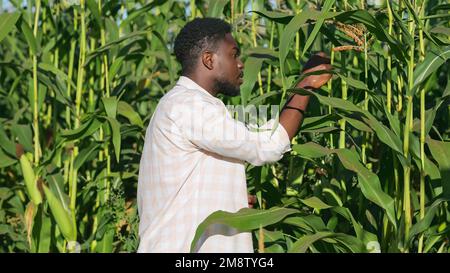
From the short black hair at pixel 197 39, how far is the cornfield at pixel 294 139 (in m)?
0.24

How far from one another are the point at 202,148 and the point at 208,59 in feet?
1.11

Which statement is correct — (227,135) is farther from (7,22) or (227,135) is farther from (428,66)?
(7,22)

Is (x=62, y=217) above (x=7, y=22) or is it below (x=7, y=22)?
below

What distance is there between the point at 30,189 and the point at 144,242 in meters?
1.12

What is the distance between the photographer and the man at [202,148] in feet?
9.84

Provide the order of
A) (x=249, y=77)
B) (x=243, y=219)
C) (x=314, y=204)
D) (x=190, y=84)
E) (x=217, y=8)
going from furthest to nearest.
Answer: (x=217, y=8) < (x=249, y=77) < (x=314, y=204) < (x=190, y=84) < (x=243, y=219)

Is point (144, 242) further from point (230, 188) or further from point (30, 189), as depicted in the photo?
point (30, 189)

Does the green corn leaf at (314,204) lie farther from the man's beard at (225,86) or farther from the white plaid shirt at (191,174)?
the man's beard at (225,86)

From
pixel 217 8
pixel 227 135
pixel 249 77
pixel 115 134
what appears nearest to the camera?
pixel 227 135

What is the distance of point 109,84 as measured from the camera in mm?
4656

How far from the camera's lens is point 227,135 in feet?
9.70

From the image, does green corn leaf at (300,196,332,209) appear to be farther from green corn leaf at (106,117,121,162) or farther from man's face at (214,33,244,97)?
green corn leaf at (106,117,121,162)

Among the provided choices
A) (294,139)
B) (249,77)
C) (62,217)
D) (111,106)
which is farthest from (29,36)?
(294,139)
